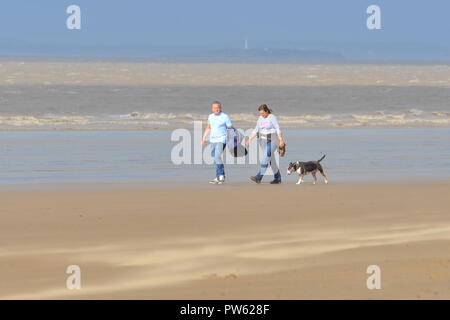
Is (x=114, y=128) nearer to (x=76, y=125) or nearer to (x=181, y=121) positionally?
(x=76, y=125)

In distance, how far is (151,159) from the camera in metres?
23.1

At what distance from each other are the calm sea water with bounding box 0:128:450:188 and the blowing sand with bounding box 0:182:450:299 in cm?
226

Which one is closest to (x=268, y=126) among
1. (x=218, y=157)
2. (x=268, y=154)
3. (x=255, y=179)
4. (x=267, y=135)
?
(x=267, y=135)

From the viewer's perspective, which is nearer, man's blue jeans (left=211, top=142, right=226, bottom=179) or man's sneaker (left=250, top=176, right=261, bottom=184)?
man's blue jeans (left=211, top=142, right=226, bottom=179)

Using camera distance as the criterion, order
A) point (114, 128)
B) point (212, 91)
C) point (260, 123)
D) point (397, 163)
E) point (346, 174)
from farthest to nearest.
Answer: point (212, 91) < point (114, 128) < point (397, 163) < point (346, 174) < point (260, 123)

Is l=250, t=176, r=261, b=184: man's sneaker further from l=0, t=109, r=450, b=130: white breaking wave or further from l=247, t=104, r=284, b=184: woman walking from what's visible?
l=0, t=109, r=450, b=130: white breaking wave

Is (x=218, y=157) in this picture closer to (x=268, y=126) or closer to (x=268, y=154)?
(x=268, y=154)

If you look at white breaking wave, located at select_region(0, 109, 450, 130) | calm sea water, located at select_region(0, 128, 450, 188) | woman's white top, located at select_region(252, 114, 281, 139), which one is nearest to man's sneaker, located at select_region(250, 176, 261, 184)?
calm sea water, located at select_region(0, 128, 450, 188)

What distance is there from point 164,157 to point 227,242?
11.8 metres

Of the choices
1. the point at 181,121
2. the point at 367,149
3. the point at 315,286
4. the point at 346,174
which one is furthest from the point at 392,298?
the point at 181,121

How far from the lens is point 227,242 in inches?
470

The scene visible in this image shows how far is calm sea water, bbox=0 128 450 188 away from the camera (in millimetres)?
19281

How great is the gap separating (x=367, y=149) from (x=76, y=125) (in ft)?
41.9

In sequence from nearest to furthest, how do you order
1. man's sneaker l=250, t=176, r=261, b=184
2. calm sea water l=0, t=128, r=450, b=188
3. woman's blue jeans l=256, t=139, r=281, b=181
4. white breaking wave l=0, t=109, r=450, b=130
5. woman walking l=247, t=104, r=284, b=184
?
man's sneaker l=250, t=176, r=261, b=184 → woman's blue jeans l=256, t=139, r=281, b=181 → woman walking l=247, t=104, r=284, b=184 → calm sea water l=0, t=128, r=450, b=188 → white breaking wave l=0, t=109, r=450, b=130
